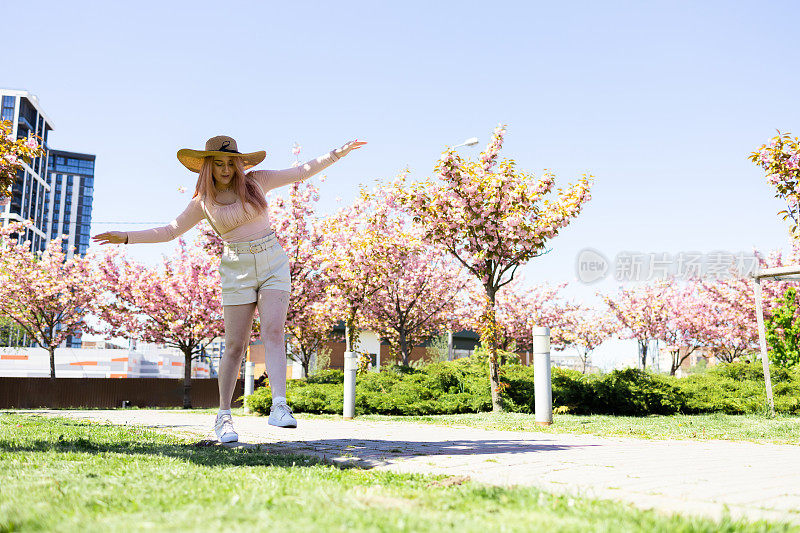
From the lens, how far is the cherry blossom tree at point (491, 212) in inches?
445

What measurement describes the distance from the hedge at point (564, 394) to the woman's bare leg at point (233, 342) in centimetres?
669

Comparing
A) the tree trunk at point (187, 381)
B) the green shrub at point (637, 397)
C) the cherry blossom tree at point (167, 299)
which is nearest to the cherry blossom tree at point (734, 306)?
the green shrub at point (637, 397)

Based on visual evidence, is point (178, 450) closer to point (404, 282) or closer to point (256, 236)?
point (256, 236)

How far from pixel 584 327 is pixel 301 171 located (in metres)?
38.2

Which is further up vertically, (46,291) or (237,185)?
(46,291)

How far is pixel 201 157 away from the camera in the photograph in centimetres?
475


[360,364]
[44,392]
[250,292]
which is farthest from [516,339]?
[250,292]

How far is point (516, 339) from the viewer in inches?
1340

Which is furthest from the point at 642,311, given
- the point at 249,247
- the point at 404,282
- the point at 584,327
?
the point at 249,247

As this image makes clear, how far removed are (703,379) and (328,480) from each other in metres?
12.9

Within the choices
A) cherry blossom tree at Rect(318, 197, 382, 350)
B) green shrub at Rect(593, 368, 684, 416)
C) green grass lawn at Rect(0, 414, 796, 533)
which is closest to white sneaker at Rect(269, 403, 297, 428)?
green grass lawn at Rect(0, 414, 796, 533)

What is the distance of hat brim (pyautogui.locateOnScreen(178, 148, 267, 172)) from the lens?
15.3ft

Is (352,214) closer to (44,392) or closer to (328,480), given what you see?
(44,392)

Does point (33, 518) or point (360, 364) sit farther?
point (360, 364)
